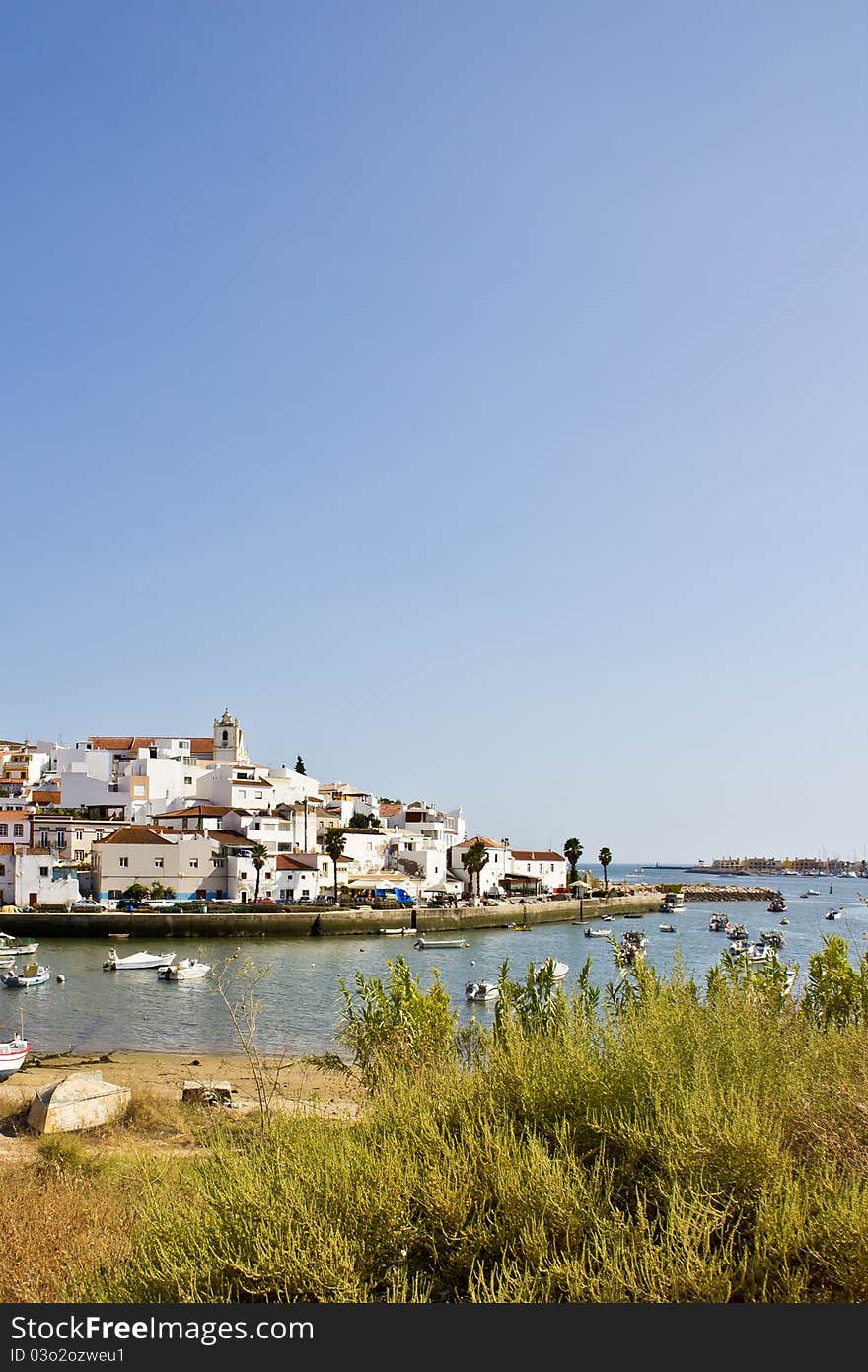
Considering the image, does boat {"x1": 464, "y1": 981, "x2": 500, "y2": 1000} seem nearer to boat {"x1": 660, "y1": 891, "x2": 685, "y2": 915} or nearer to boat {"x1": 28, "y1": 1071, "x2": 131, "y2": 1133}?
boat {"x1": 28, "y1": 1071, "x2": 131, "y2": 1133}

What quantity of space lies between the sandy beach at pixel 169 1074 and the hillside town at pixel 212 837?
4019 cm

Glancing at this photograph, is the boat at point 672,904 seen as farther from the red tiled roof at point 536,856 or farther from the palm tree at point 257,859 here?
the palm tree at point 257,859

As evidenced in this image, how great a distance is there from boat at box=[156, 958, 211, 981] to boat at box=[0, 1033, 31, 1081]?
1768cm

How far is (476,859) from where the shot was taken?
82.2 meters

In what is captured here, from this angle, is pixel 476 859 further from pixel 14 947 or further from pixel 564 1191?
pixel 564 1191

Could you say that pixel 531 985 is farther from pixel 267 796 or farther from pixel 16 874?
pixel 267 796

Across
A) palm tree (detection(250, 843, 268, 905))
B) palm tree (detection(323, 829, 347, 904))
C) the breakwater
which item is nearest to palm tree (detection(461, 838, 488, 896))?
the breakwater

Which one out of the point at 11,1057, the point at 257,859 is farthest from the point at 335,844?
the point at 11,1057

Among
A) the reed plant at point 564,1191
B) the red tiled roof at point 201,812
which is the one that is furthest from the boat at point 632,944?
the red tiled roof at point 201,812

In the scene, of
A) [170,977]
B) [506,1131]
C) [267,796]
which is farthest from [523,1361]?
[267,796]

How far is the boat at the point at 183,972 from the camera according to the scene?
133 ft

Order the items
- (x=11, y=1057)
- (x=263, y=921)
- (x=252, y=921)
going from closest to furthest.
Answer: (x=11, y=1057)
(x=252, y=921)
(x=263, y=921)

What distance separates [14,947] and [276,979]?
16120 mm

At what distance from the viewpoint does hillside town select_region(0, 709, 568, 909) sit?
65.9 metres
